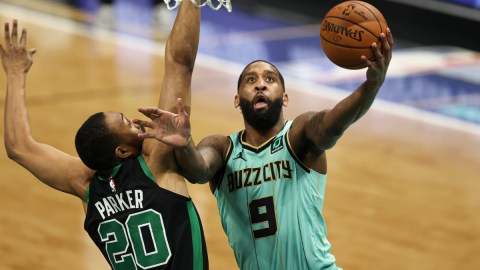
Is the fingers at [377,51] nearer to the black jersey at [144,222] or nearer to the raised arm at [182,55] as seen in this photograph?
the raised arm at [182,55]

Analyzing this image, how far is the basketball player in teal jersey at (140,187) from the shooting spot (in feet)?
16.9

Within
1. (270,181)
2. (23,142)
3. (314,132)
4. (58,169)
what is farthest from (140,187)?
(314,132)

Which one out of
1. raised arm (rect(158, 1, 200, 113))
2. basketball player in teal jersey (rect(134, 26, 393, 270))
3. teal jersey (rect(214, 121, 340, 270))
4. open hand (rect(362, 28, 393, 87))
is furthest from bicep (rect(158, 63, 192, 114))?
open hand (rect(362, 28, 393, 87))

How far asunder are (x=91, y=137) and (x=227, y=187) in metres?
1.17

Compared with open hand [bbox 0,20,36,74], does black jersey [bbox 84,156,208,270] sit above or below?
below

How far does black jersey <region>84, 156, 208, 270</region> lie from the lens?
5.16 metres

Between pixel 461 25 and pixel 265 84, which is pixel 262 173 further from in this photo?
pixel 461 25

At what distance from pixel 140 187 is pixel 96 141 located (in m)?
0.36

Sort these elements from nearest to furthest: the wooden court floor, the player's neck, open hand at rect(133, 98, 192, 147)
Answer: open hand at rect(133, 98, 192, 147) < the player's neck < the wooden court floor

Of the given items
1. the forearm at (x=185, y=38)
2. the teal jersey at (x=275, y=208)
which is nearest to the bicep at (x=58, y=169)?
the forearm at (x=185, y=38)

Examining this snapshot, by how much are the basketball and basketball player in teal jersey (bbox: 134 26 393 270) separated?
39 cm

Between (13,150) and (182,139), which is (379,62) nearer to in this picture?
(182,139)

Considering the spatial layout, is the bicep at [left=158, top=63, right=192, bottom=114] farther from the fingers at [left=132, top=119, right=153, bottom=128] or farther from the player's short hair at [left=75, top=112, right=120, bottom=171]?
the player's short hair at [left=75, top=112, right=120, bottom=171]

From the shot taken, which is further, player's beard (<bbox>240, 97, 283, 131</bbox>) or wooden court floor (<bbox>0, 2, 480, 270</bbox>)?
wooden court floor (<bbox>0, 2, 480, 270</bbox>)
